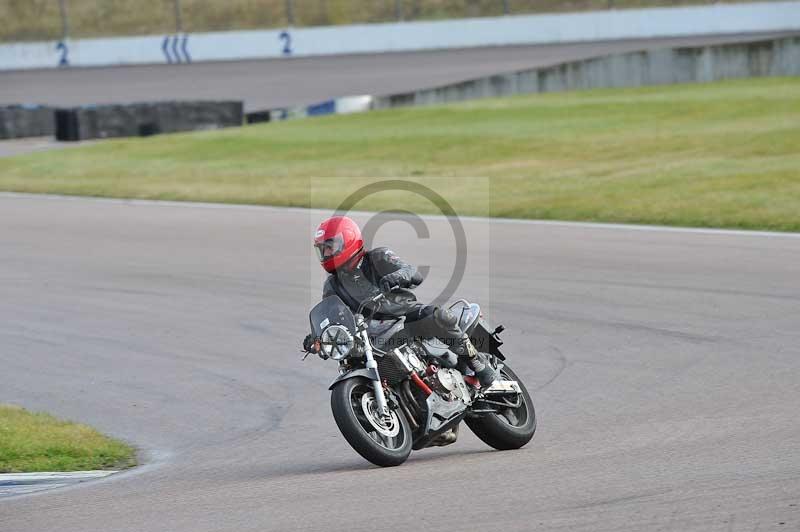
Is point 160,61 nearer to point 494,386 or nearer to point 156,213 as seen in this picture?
point 156,213

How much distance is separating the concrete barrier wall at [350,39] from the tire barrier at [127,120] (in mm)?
11227

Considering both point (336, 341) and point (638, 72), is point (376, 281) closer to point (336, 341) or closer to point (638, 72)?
point (336, 341)

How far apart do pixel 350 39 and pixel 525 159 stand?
21796mm

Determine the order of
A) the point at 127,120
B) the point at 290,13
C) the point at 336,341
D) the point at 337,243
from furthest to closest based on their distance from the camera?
1. the point at 290,13
2. the point at 127,120
3. the point at 337,243
4. the point at 336,341

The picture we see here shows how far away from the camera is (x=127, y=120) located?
35.6m

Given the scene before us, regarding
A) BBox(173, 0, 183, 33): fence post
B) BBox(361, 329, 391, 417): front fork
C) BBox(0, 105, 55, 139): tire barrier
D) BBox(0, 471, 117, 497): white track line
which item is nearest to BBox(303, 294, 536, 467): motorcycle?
BBox(361, 329, 391, 417): front fork

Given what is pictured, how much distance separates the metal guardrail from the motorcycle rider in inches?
1580

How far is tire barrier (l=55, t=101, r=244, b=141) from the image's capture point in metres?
35.5

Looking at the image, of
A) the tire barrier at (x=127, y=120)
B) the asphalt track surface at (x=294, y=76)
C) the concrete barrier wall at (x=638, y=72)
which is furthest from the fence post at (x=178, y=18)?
the concrete barrier wall at (x=638, y=72)

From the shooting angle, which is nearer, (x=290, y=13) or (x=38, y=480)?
(x=38, y=480)

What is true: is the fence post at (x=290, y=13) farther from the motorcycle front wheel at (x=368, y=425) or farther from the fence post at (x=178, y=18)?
the motorcycle front wheel at (x=368, y=425)

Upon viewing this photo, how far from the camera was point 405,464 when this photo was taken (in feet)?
24.6

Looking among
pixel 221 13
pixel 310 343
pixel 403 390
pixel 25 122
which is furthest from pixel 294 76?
pixel 310 343

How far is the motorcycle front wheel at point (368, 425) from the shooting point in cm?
702
